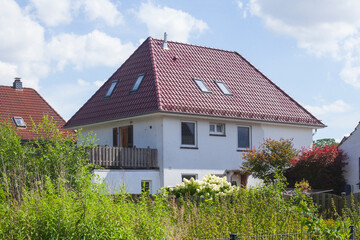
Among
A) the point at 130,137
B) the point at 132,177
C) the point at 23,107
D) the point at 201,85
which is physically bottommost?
the point at 132,177

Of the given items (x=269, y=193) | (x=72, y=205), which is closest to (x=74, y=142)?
(x=269, y=193)

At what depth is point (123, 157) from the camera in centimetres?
2684

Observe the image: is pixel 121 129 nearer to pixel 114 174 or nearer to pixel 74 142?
pixel 114 174

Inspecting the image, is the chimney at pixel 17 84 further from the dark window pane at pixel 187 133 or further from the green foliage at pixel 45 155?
the green foliage at pixel 45 155

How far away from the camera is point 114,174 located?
2622 centimetres

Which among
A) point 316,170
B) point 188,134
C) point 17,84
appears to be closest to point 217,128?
point 188,134

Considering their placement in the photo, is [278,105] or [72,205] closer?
[72,205]

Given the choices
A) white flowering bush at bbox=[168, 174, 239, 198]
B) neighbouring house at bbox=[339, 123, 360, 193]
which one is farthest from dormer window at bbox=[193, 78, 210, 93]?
white flowering bush at bbox=[168, 174, 239, 198]

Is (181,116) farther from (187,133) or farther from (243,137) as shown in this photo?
(243,137)

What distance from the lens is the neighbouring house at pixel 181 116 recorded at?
27656mm

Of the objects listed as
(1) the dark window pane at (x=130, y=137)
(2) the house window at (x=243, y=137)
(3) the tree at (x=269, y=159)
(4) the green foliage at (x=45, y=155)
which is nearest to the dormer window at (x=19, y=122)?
(1) the dark window pane at (x=130, y=137)

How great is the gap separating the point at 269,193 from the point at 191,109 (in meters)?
14.9

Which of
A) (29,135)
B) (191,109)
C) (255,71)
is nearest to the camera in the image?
(191,109)

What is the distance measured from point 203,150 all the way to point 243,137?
313cm
